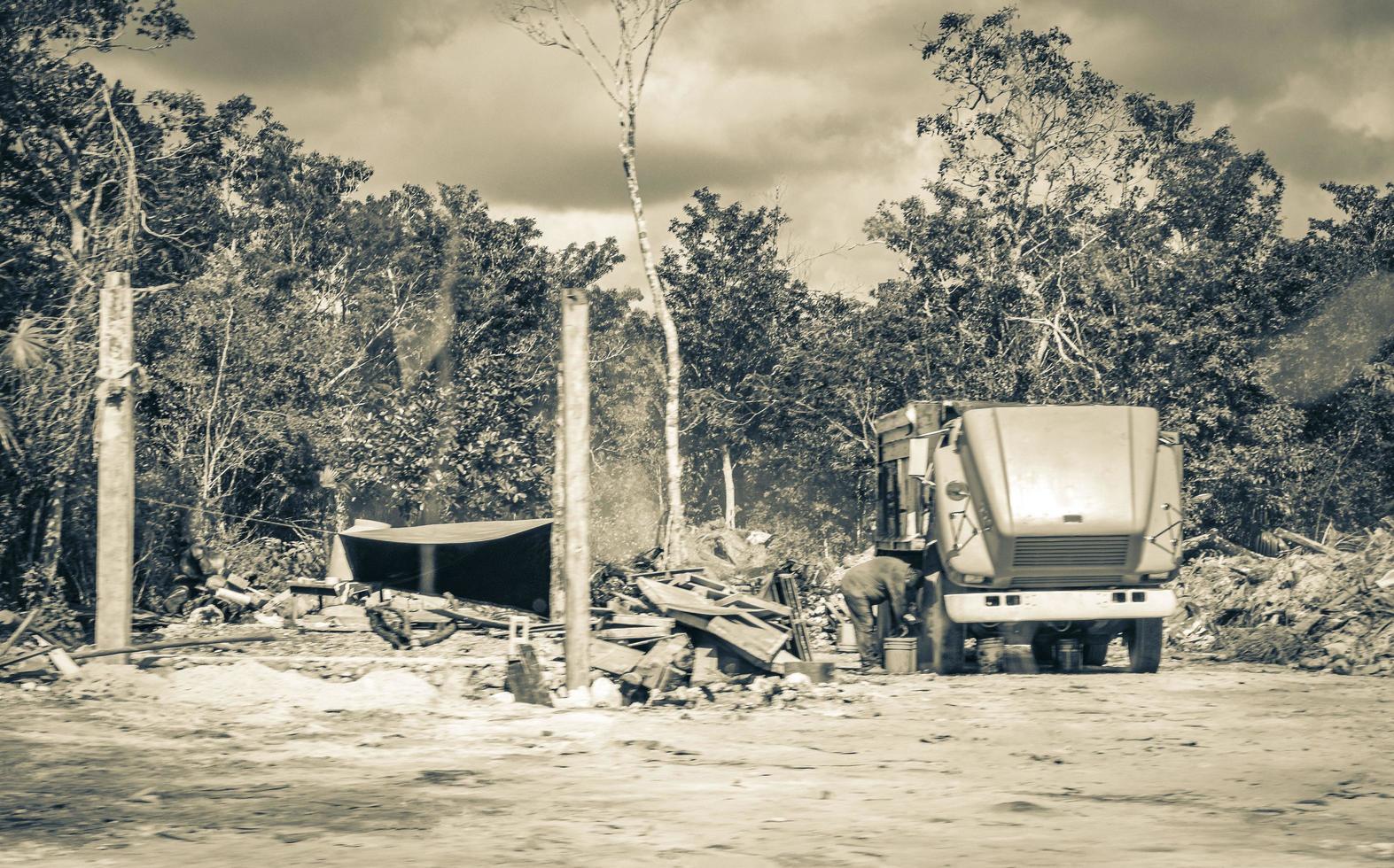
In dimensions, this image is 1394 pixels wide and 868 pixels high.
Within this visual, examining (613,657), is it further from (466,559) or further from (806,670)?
(466,559)

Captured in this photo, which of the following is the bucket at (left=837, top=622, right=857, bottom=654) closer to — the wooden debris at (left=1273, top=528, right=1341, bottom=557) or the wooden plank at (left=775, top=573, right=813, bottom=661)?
the wooden plank at (left=775, top=573, right=813, bottom=661)

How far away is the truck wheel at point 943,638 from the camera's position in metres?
13.4

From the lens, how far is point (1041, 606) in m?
12.6

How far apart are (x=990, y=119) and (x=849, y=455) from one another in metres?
11.6

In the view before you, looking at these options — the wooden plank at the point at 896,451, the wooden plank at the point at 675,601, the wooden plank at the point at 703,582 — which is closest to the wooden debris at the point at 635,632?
the wooden plank at the point at 675,601

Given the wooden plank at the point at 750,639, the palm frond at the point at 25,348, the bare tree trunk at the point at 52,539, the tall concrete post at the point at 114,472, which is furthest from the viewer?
the bare tree trunk at the point at 52,539

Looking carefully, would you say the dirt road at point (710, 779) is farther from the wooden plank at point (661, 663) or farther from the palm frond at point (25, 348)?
the palm frond at point (25, 348)

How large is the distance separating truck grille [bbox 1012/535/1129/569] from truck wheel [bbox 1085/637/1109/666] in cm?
204

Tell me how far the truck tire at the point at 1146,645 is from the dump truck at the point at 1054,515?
0.40 metres

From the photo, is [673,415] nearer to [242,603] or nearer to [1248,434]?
[242,603]

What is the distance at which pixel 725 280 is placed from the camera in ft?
147

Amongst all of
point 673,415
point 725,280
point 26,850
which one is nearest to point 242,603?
point 673,415

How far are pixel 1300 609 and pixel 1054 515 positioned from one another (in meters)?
6.21

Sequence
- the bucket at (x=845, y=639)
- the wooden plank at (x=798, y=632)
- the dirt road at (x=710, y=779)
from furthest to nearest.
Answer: the bucket at (x=845, y=639), the wooden plank at (x=798, y=632), the dirt road at (x=710, y=779)
